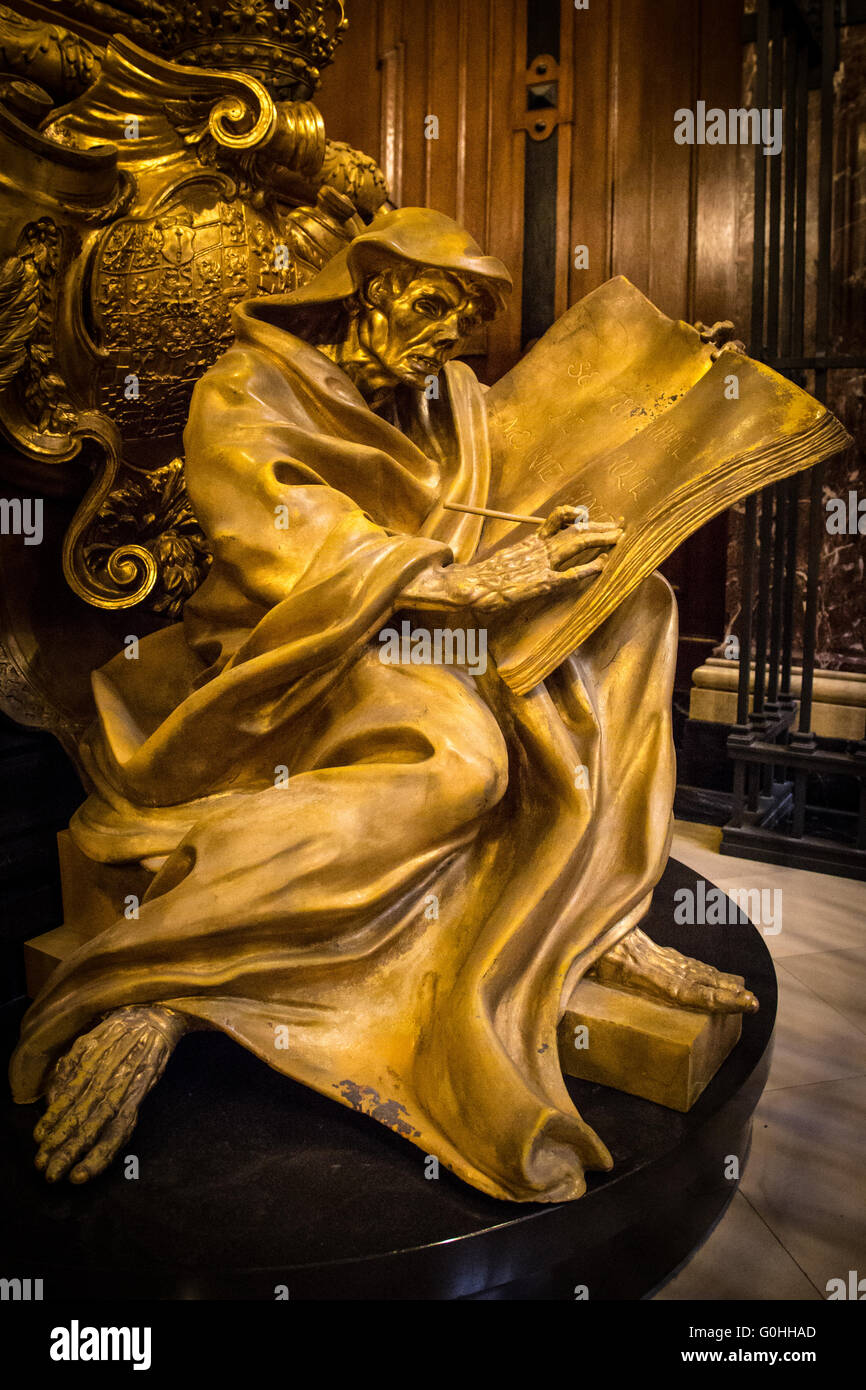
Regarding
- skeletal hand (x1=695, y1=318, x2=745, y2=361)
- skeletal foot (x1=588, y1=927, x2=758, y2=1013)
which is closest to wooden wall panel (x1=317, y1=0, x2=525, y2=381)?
skeletal hand (x1=695, y1=318, x2=745, y2=361)

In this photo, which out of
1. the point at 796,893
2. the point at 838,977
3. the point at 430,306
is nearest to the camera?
the point at 430,306

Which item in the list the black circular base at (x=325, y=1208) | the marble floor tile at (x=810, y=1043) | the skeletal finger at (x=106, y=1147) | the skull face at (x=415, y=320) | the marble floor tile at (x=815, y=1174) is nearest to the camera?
the black circular base at (x=325, y=1208)

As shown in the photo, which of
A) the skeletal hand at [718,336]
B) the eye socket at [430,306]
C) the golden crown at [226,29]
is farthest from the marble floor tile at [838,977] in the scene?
the golden crown at [226,29]

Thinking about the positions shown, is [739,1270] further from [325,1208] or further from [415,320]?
[415,320]

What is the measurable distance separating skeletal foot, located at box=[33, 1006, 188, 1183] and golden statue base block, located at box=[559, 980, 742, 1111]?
0.61 m

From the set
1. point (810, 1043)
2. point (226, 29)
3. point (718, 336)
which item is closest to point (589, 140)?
point (226, 29)

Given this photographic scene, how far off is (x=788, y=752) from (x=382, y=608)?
6.98 feet

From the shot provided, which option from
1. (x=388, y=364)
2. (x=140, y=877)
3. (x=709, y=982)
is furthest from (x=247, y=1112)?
(x=388, y=364)

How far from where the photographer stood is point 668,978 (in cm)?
168

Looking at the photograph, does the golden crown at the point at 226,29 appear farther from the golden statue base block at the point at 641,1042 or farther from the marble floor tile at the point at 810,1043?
the marble floor tile at the point at 810,1043

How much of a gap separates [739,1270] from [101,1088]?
968 millimetres

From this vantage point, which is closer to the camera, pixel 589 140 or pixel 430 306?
pixel 430 306

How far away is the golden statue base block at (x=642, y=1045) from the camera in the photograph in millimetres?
1550

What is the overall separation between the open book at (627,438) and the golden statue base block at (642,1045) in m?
0.53
